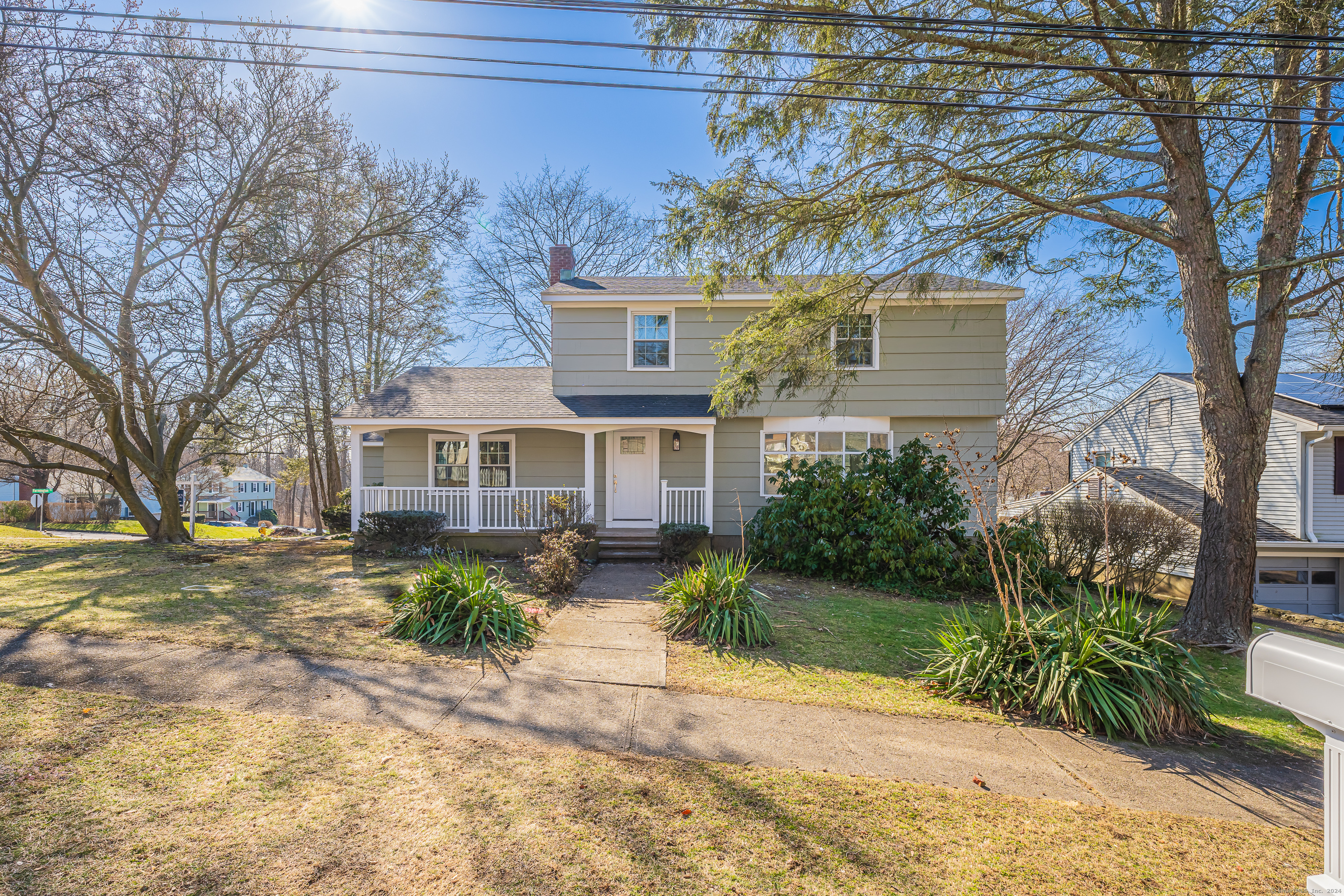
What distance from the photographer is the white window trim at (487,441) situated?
1261 cm

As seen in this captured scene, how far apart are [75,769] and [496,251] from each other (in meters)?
21.8

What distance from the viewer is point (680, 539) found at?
1041 centimetres

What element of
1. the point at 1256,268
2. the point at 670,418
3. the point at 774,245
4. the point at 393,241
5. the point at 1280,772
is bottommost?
the point at 1280,772

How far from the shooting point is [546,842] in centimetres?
258

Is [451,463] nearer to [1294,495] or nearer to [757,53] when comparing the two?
[757,53]

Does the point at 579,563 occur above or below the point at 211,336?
below

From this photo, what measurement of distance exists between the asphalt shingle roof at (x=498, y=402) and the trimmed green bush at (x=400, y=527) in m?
1.93

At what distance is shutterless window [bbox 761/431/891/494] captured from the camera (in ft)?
39.9

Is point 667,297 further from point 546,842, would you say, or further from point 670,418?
point 546,842

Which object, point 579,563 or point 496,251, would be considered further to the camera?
point 496,251

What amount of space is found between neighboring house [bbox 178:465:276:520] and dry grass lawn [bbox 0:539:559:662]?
3011cm

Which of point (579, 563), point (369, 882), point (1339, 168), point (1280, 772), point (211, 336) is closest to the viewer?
point (369, 882)

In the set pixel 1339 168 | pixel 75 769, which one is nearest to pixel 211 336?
pixel 75 769

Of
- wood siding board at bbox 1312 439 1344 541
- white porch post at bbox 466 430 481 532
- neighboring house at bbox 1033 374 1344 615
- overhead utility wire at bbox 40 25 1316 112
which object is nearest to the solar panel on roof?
neighboring house at bbox 1033 374 1344 615
